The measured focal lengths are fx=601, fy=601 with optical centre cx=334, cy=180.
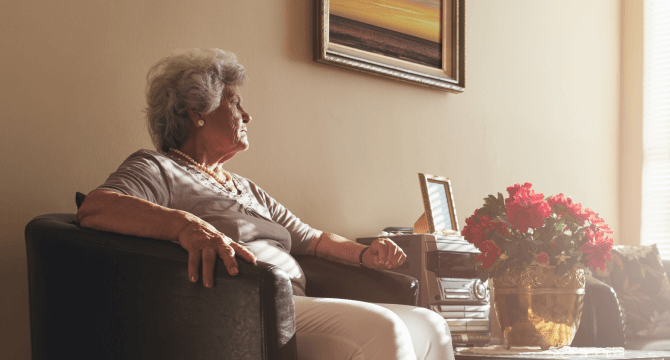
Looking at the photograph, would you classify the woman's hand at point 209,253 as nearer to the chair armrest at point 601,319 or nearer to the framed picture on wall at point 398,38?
the framed picture on wall at point 398,38

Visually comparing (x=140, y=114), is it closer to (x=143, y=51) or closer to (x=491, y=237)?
(x=143, y=51)

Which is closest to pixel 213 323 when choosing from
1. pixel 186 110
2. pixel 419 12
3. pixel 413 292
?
pixel 413 292

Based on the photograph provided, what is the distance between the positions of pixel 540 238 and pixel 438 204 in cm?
101

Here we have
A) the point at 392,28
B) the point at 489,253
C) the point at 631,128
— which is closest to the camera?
the point at 489,253

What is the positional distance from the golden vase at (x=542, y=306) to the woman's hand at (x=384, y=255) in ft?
1.13

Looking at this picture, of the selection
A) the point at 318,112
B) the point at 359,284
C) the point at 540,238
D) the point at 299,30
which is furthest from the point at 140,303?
the point at 299,30

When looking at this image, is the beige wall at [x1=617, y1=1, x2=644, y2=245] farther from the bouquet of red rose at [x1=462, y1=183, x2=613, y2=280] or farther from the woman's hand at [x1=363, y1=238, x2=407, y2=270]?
the woman's hand at [x1=363, y1=238, x2=407, y2=270]

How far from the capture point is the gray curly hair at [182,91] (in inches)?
74.9

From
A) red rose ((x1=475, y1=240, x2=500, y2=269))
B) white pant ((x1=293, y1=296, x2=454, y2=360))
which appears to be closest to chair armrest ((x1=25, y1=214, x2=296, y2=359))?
white pant ((x1=293, y1=296, x2=454, y2=360))

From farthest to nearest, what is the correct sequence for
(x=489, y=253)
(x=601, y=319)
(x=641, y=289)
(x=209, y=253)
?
(x=641, y=289)
(x=601, y=319)
(x=489, y=253)
(x=209, y=253)

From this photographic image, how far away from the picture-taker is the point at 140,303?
1.24m

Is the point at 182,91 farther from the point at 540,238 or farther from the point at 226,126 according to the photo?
the point at 540,238

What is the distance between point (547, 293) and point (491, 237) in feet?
0.78

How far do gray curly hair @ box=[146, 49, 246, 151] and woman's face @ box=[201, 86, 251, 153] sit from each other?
28 mm
